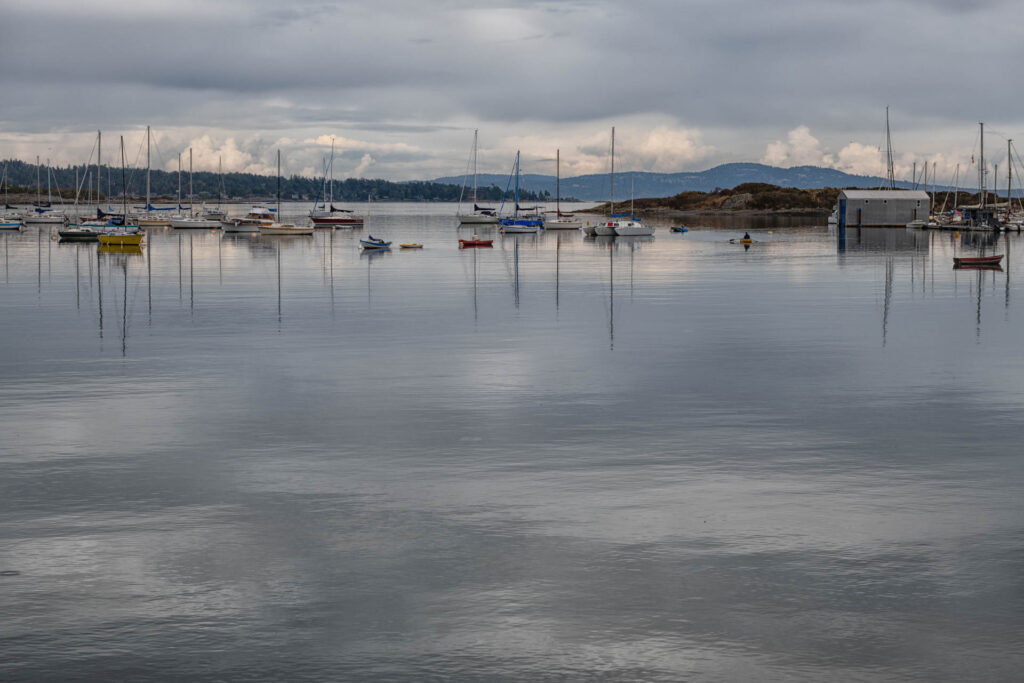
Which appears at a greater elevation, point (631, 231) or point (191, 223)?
point (191, 223)

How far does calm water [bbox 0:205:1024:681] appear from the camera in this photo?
1053 centimetres

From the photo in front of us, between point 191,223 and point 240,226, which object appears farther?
point 191,223

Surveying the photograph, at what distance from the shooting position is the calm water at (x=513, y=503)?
10.5 metres

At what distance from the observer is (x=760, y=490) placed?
16.0m

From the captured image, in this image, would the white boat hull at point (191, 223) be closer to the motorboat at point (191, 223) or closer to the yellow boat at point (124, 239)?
the motorboat at point (191, 223)

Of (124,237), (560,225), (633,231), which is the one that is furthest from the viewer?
(560,225)

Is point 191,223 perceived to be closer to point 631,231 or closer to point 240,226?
point 240,226

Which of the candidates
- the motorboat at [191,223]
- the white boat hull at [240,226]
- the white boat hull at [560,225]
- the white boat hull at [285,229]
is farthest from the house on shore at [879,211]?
the motorboat at [191,223]

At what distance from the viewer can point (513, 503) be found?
15.4 metres

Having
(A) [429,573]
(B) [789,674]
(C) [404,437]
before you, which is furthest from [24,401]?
(B) [789,674]

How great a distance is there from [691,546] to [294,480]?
635 centimetres

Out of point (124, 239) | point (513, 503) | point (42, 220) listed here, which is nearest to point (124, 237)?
point (124, 239)

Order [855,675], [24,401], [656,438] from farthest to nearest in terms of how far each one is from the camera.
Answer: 1. [24,401]
2. [656,438]
3. [855,675]

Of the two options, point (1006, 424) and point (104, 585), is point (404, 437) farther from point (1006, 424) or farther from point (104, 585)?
point (1006, 424)
